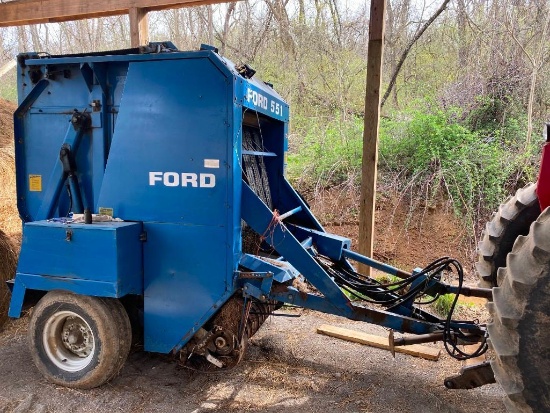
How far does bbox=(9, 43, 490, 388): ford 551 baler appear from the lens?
3.08 meters

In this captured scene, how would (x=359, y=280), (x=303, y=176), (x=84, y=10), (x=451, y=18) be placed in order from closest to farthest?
1. (x=359, y=280)
2. (x=84, y=10)
3. (x=303, y=176)
4. (x=451, y=18)

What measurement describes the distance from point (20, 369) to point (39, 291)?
68 centimetres

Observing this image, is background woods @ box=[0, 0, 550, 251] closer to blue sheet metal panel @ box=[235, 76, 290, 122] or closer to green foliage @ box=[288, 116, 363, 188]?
green foliage @ box=[288, 116, 363, 188]

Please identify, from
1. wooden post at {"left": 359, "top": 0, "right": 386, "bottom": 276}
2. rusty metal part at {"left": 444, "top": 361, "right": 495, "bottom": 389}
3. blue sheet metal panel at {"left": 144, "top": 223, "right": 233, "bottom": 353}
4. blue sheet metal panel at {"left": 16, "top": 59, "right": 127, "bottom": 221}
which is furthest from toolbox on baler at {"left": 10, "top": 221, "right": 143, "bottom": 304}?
wooden post at {"left": 359, "top": 0, "right": 386, "bottom": 276}

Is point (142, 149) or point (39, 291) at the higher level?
point (142, 149)

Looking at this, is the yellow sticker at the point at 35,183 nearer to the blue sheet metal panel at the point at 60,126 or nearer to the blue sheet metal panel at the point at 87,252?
the blue sheet metal panel at the point at 60,126

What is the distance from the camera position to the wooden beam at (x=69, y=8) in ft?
16.4

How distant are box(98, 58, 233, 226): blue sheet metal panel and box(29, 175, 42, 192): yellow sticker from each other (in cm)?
83

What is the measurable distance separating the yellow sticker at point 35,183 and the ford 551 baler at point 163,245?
386mm

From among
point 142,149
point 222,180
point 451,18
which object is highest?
point 451,18

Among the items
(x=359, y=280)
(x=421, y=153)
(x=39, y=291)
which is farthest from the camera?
(x=421, y=153)

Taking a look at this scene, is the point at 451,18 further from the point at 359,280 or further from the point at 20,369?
the point at 20,369

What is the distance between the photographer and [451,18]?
34.7 ft

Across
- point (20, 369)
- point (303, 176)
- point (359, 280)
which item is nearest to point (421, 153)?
point (303, 176)
